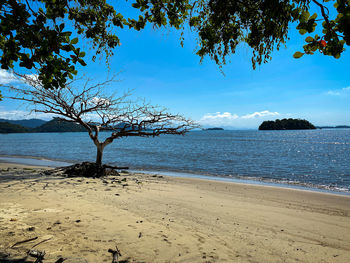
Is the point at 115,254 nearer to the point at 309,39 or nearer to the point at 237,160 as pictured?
the point at 309,39

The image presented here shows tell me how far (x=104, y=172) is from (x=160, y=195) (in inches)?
186

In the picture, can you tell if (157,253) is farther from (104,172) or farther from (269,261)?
(104,172)

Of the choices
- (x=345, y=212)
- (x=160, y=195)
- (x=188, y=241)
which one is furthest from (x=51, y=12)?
(x=345, y=212)

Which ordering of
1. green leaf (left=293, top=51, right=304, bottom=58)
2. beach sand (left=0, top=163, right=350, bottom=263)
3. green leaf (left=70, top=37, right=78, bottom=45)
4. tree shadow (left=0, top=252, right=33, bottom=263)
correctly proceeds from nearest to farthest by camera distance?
green leaf (left=293, top=51, right=304, bottom=58), tree shadow (left=0, top=252, right=33, bottom=263), green leaf (left=70, top=37, right=78, bottom=45), beach sand (left=0, top=163, right=350, bottom=263)

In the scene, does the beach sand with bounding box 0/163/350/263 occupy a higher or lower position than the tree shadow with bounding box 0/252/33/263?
lower

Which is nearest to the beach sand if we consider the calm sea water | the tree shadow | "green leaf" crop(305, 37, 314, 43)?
the tree shadow

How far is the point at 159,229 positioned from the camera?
4.11 m

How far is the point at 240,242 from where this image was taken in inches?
151

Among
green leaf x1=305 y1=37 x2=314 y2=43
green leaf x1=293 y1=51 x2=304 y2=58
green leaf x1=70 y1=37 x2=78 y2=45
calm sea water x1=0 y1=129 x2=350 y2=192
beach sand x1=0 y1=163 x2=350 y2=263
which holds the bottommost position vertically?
calm sea water x1=0 y1=129 x2=350 y2=192

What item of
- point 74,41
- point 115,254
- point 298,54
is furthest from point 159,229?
point 298,54

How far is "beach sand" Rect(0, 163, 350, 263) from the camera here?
10.6ft

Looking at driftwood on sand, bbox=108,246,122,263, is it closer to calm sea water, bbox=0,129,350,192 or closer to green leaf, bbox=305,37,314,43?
green leaf, bbox=305,37,314,43

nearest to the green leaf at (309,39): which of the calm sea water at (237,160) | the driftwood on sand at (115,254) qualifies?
the driftwood on sand at (115,254)

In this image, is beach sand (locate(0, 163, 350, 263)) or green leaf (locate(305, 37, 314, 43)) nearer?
green leaf (locate(305, 37, 314, 43))
